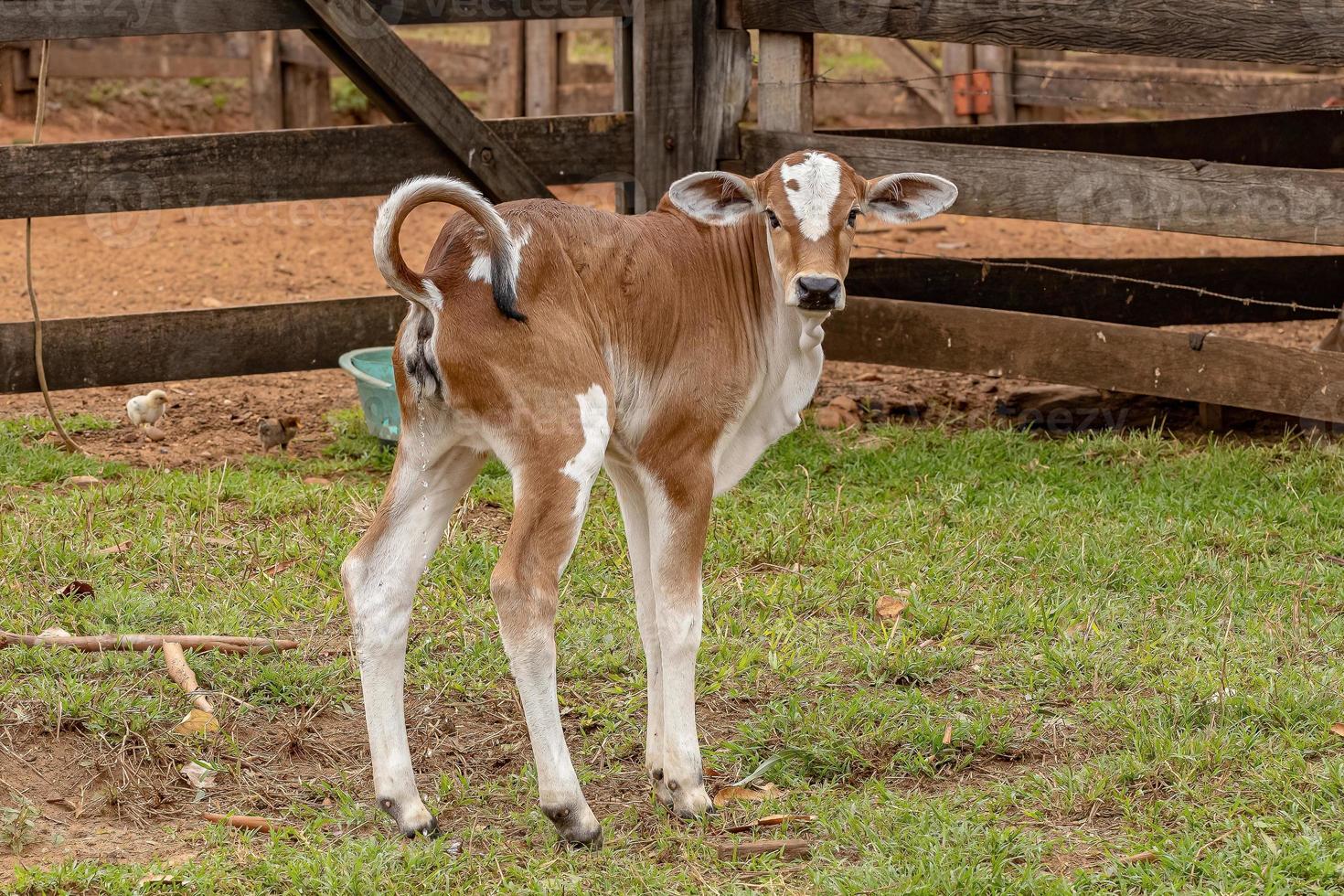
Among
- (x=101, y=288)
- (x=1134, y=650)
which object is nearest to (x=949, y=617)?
(x=1134, y=650)

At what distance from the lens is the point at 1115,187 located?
21.8 feet

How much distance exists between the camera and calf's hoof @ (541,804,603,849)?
3801 millimetres

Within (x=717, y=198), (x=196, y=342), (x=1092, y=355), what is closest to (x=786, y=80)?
(x=1092, y=355)

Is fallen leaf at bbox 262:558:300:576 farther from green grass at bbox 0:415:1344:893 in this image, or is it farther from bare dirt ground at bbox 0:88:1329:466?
bare dirt ground at bbox 0:88:1329:466

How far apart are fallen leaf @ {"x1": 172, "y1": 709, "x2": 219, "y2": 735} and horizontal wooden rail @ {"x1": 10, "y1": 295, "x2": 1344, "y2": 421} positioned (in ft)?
9.45

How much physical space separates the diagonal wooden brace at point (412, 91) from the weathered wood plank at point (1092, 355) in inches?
65.7

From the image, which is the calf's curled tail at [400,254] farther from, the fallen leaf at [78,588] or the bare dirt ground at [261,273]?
the bare dirt ground at [261,273]

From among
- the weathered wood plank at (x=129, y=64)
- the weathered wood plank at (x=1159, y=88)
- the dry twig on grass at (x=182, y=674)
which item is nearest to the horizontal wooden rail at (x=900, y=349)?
the dry twig on grass at (x=182, y=674)

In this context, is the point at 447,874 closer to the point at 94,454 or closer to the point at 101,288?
the point at 94,454

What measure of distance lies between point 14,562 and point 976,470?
3.79 m

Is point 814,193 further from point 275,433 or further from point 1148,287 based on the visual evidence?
point 1148,287

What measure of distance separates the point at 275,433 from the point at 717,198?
10.9 ft

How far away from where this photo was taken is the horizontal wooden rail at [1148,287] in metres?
7.98

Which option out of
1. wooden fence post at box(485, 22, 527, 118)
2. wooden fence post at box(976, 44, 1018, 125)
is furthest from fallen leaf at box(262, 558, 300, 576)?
wooden fence post at box(976, 44, 1018, 125)
